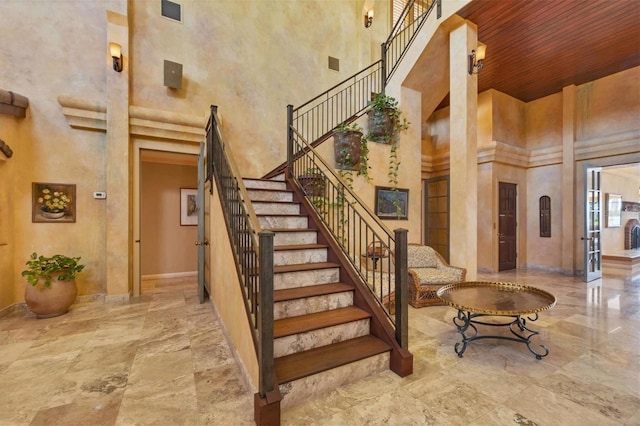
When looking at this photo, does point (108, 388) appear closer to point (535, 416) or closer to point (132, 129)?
point (535, 416)

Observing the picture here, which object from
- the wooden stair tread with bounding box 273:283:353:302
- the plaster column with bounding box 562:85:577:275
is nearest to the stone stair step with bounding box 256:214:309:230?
the wooden stair tread with bounding box 273:283:353:302

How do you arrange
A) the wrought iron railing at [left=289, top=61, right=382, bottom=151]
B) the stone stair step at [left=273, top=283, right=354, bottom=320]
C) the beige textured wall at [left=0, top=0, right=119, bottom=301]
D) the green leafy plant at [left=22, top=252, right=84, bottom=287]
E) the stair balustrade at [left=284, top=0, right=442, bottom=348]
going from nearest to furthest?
the stone stair step at [left=273, top=283, right=354, bottom=320]
the green leafy plant at [left=22, top=252, right=84, bottom=287]
the beige textured wall at [left=0, top=0, right=119, bottom=301]
the stair balustrade at [left=284, top=0, right=442, bottom=348]
the wrought iron railing at [left=289, top=61, right=382, bottom=151]

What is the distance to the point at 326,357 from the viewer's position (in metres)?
2.28

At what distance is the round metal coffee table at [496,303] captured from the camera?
262 cm

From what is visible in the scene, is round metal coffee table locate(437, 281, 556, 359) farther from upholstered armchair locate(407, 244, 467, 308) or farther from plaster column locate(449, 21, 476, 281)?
plaster column locate(449, 21, 476, 281)

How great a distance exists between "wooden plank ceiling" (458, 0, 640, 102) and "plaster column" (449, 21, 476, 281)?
1.69 feet

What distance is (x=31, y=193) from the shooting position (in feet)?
13.5

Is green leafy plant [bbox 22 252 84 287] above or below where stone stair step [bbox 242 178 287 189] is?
below

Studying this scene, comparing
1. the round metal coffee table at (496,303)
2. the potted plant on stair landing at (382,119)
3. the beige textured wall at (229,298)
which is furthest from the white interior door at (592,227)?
the beige textured wall at (229,298)

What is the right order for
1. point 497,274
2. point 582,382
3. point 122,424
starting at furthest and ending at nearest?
point 497,274, point 582,382, point 122,424

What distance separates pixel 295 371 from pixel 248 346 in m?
0.40

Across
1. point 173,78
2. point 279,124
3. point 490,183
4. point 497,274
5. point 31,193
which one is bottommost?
point 497,274

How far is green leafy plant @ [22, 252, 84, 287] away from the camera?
3674 mm

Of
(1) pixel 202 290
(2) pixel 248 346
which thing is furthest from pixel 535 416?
(1) pixel 202 290
